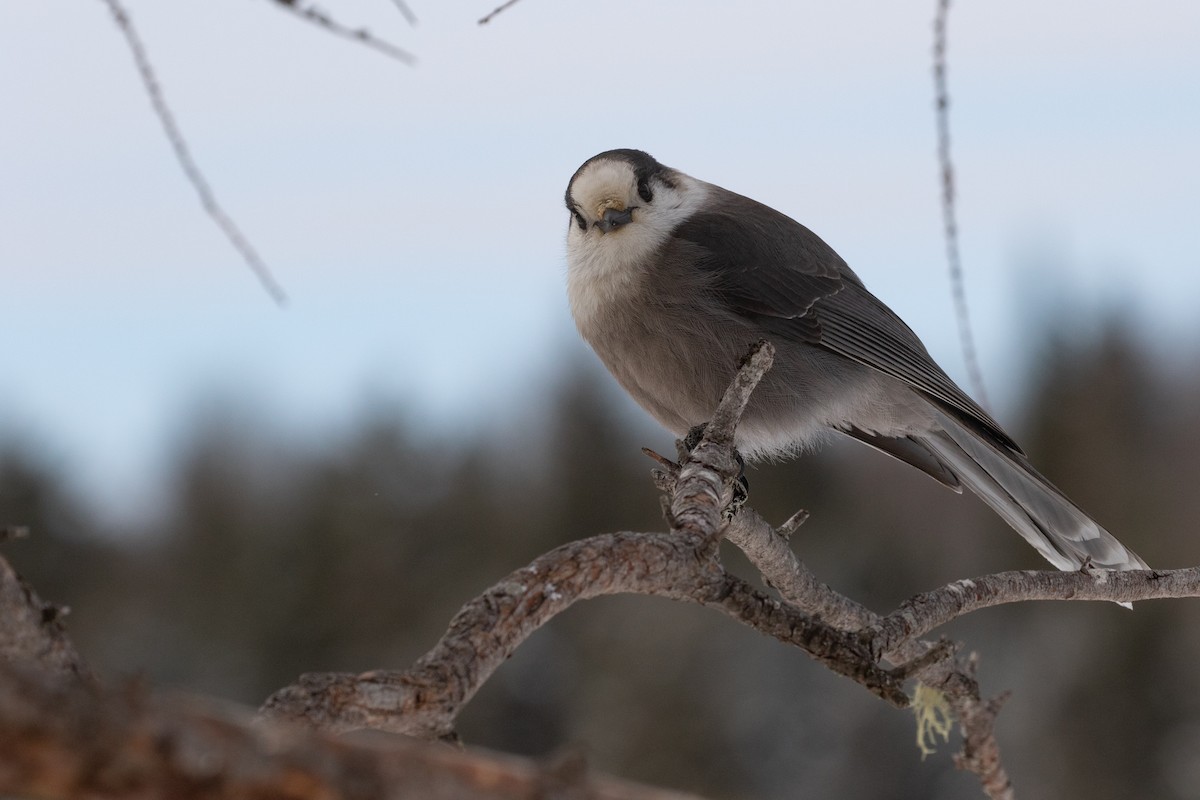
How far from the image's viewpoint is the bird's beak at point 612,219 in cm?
358

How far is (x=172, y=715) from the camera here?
99cm

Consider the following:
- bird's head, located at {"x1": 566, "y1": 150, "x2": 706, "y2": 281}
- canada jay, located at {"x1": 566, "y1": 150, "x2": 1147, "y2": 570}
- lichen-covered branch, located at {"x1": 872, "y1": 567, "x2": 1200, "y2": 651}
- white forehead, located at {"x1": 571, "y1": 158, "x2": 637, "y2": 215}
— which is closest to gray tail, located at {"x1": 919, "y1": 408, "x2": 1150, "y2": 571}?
canada jay, located at {"x1": 566, "y1": 150, "x2": 1147, "y2": 570}

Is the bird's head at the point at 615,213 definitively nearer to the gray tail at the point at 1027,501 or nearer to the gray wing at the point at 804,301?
the gray wing at the point at 804,301

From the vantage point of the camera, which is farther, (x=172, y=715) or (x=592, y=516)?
(x=592, y=516)

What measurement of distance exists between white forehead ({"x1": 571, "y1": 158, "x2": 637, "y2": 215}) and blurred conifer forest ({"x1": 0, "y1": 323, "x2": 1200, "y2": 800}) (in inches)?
284

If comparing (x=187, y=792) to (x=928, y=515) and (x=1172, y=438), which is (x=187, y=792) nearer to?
(x=928, y=515)

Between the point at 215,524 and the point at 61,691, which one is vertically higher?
the point at 61,691

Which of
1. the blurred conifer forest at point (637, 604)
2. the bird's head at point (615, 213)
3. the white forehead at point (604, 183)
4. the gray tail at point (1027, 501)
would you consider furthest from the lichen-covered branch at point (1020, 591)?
the blurred conifer forest at point (637, 604)

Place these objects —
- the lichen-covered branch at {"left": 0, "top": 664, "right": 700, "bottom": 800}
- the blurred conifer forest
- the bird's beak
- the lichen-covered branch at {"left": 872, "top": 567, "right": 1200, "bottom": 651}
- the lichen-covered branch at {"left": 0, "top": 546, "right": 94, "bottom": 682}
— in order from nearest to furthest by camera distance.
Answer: the lichen-covered branch at {"left": 0, "top": 664, "right": 700, "bottom": 800} < the lichen-covered branch at {"left": 0, "top": 546, "right": 94, "bottom": 682} < the lichen-covered branch at {"left": 872, "top": 567, "right": 1200, "bottom": 651} < the bird's beak < the blurred conifer forest

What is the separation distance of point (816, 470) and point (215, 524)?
7.35m

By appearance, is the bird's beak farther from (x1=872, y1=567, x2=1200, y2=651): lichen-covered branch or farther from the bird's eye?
(x1=872, y1=567, x2=1200, y2=651): lichen-covered branch

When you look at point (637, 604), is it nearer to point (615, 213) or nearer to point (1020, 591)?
point (615, 213)

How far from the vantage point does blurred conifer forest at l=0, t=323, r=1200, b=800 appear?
10891 millimetres

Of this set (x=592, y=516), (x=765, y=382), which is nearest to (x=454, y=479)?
(x=592, y=516)
